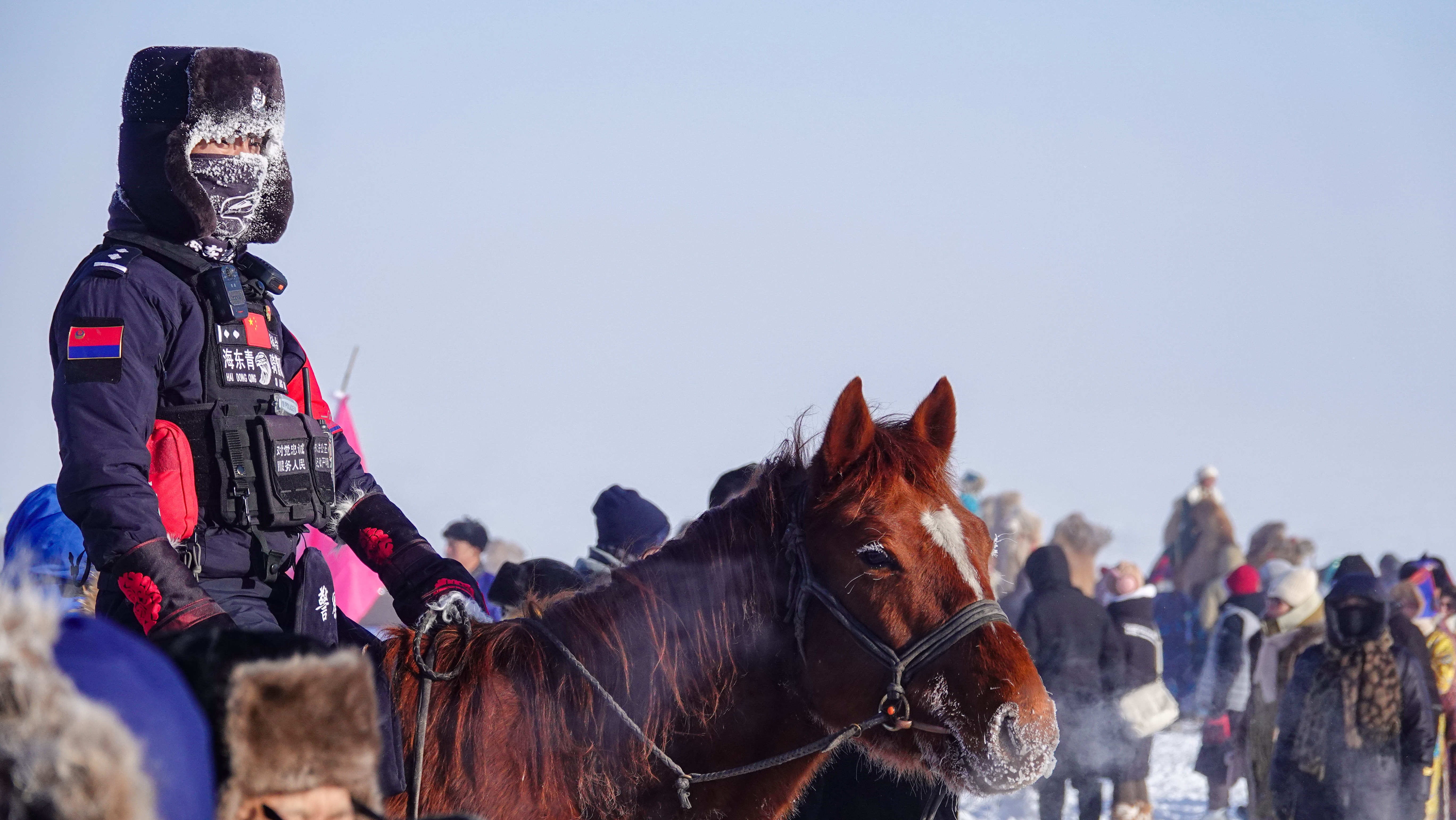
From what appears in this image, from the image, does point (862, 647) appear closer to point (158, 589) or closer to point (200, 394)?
point (158, 589)

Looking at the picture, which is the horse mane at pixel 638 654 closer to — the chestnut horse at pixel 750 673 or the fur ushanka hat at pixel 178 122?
the chestnut horse at pixel 750 673

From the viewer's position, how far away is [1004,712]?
116 inches

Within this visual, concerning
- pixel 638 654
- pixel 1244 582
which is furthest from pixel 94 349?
pixel 1244 582

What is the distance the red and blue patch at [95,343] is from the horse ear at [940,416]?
75.4 inches

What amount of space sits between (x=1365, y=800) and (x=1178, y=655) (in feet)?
22.8

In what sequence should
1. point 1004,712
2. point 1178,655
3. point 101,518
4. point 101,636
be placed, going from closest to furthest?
1. point 101,636
2. point 101,518
3. point 1004,712
4. point 1178,655

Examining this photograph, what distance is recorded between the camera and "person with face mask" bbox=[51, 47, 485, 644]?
2801mm

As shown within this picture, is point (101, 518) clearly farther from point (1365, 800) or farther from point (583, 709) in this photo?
point (1365, 800)

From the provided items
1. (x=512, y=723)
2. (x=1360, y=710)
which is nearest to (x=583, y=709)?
(x=512, y=723)

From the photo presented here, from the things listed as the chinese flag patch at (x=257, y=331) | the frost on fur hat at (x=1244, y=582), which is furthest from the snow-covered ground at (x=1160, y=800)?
the chinese flag patch at (x=257, y=331)

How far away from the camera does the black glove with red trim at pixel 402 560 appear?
11.2ft

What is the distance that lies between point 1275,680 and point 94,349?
8.94m

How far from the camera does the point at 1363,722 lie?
812 centimetres

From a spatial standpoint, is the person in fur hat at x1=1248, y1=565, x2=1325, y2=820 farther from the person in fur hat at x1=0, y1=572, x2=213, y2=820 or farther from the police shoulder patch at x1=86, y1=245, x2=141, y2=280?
the person in fur hat at x1=0, y1=572, x2=213, y2=820
